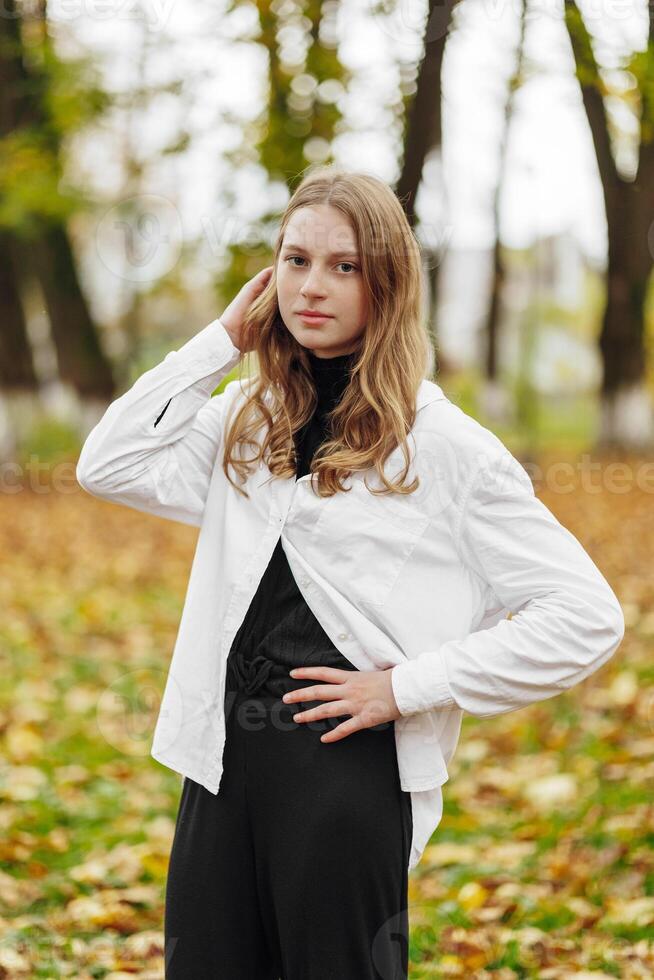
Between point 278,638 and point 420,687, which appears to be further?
point 278,638

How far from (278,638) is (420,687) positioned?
30 cm

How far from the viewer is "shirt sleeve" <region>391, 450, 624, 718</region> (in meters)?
2.08

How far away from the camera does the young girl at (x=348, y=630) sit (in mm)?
2105

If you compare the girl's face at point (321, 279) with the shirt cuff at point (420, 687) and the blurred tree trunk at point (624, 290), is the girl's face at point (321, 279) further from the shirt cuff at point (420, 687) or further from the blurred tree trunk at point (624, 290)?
the blurred tree trunk at point (624, 290)

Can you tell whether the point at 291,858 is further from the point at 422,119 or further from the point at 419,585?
the point at 422,119

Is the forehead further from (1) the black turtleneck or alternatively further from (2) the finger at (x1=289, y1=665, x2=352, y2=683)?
(2) the finger at (x1=289, y1=665, x2=352, y2=683)

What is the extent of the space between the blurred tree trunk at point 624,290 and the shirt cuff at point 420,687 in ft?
30.6

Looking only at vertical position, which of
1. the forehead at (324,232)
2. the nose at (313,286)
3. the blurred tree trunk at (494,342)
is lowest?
the blurred tree trunk at (494,342)

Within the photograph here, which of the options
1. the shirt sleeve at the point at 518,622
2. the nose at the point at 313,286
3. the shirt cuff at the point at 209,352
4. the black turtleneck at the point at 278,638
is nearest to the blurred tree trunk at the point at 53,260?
the shirt cuff at the point at 209,352

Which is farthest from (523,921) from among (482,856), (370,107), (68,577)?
(370,107)

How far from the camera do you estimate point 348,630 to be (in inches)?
85.0

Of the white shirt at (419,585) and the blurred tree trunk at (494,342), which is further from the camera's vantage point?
the blurred tree trunk at (494,342)

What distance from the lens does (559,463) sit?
A: 15.3 m

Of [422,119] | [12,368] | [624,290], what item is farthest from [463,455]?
[624,290]
